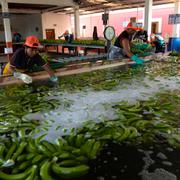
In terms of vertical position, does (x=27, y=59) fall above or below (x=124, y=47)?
below

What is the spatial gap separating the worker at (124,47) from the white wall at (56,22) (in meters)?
16.0

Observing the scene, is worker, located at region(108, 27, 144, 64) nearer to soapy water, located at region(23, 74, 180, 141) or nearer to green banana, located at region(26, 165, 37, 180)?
soapy water, located at region(23, 74, 180, 141)

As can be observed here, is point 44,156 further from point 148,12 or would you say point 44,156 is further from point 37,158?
point 148,12

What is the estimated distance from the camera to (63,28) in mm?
23203

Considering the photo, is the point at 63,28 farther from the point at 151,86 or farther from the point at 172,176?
the point at 172,176

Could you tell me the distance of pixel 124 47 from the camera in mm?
6379

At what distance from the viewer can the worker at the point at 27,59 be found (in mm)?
4085

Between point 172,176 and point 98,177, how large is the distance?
555 millimetres

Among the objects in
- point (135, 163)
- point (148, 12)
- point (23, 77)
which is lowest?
point (135, 163)

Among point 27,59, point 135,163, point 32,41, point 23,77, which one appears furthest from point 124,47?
point 135,163

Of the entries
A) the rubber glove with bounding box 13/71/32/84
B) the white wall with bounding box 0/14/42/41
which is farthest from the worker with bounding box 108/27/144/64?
the white wall with bounding box 0/14/42/41

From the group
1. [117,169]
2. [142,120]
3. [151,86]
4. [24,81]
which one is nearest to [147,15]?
[151,86]

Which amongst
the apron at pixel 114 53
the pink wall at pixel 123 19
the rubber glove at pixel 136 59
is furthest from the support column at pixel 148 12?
the rubber glove at pixel 136 59

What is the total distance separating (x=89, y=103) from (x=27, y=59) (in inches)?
71.5
